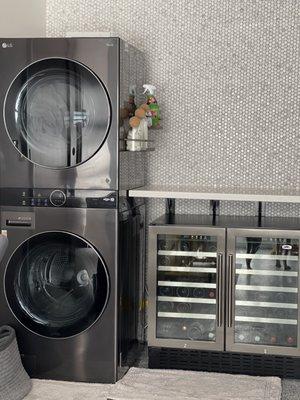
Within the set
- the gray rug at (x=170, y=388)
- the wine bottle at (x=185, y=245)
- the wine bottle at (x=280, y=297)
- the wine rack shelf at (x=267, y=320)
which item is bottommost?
the gray rug at (x=170, y=388)

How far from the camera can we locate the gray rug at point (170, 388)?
348 cm

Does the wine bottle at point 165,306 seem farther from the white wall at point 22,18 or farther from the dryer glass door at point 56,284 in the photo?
the white wall at point 22,18

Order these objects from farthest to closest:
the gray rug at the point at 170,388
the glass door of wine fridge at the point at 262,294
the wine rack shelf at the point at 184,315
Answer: the wine rack shelf at the point at 184,315 < the glass door of wine fridge at the point at 262,294 < the gray rug at the point at 170,388

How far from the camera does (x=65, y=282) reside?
145 inches

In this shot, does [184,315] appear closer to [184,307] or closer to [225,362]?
[184,307]

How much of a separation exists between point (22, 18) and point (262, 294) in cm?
221

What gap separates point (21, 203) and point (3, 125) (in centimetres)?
44

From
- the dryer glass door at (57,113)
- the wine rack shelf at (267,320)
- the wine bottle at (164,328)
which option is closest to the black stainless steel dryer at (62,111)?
the dryer glass door at (57,113)

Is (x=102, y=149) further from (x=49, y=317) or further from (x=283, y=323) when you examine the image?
(x=283, y=323)

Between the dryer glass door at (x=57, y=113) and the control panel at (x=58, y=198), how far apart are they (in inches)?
6.0

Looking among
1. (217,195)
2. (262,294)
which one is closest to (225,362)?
(262,294)

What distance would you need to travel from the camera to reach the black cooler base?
3.77 m

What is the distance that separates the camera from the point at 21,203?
12.0 feet

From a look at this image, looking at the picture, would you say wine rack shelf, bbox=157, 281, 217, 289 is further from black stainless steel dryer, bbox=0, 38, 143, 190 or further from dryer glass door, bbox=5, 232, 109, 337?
black stainless steel dryer, bbox=0, 38, 143, 190
